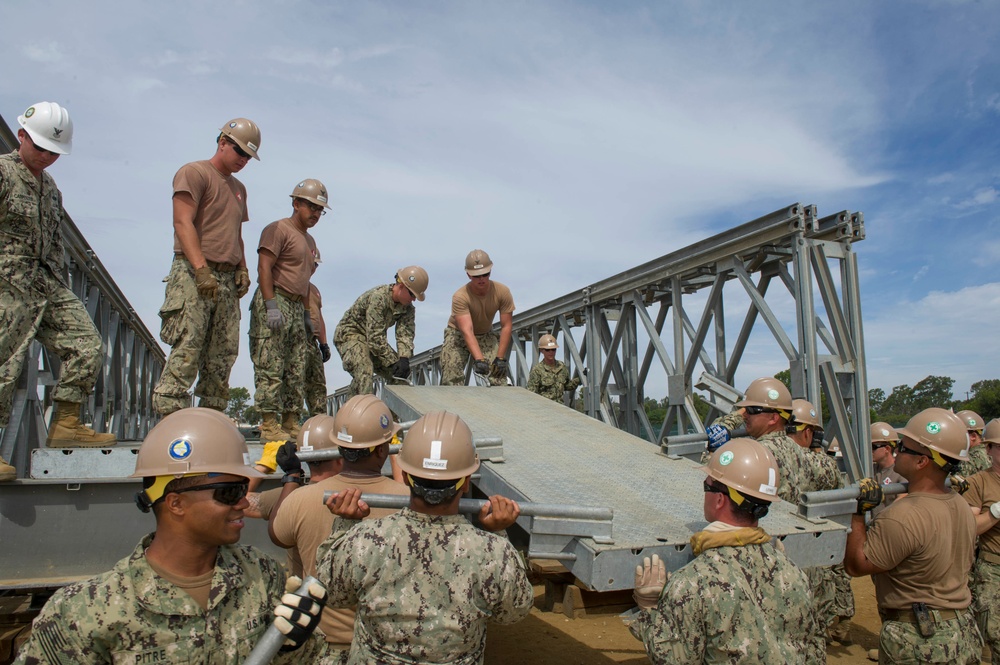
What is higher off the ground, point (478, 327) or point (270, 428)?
point (478, 327)

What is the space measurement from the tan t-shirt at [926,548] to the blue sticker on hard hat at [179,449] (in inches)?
126

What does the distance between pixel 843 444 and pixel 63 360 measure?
572 cm

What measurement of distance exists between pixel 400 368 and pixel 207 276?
8.89 ft

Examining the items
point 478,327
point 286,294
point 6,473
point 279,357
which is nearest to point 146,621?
point 6,473

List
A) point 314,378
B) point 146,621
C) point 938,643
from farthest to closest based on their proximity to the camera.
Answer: point 314,378 < point 938,643 < point 146,621

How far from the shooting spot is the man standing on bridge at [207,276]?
15.8 feet

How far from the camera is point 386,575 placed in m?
2.37

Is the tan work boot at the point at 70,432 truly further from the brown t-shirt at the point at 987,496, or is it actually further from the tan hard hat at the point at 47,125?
the brown t-shirt at the point at 987,496

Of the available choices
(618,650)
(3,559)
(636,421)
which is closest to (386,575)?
(3,559)

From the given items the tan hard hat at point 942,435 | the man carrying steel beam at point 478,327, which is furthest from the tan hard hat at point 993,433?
the man carrying steel beam at point 478,327

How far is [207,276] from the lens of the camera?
480 cm

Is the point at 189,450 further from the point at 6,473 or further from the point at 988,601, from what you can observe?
the point at 988,601

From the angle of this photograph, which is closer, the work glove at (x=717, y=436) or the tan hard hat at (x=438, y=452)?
the tan hard hat at (x=438, y=452)

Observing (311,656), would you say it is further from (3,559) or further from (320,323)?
(320,323)
